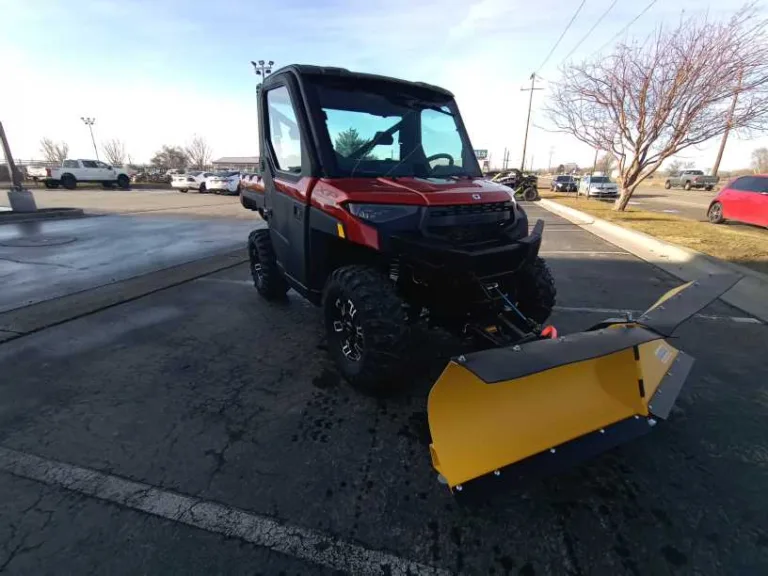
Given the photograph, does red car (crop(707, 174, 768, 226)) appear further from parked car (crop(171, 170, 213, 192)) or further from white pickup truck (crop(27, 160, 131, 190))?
white pickup truck (crop(27, 160, 131, 190))

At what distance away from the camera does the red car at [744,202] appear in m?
12.0

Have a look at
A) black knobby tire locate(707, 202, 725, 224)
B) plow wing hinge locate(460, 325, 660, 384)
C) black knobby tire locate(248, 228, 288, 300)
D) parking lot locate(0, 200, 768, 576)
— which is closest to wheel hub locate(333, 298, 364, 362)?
parking lot locate(0, 200, 768, 576)

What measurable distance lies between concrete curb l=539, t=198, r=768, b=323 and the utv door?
18.5 ft

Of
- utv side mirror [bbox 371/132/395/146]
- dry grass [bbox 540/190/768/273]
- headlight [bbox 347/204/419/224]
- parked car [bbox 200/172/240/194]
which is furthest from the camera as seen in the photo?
parked car [bbox 200/172/240/194]

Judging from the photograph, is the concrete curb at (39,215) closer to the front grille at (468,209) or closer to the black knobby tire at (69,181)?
the front grille at (468,209)

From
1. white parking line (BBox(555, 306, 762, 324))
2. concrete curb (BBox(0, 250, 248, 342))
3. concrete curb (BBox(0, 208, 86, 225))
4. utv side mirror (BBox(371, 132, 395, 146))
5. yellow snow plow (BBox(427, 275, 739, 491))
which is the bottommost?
white parking line (BBox(555, 306, 762, 324))

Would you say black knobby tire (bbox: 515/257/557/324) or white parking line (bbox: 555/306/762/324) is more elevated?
black knobby tire (bbox: 515/257/557/324)

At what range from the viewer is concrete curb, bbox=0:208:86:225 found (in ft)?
40.3

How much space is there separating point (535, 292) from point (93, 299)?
18.0 feet

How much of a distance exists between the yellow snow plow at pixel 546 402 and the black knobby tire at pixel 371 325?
75 cm

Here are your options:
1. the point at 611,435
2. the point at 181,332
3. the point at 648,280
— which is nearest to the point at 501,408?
the point at 611,435

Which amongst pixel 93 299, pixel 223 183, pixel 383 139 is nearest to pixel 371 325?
pixel 383 139

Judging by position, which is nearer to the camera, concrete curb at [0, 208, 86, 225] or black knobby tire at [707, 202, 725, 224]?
concrete curb at [0, 208, 86, 225]

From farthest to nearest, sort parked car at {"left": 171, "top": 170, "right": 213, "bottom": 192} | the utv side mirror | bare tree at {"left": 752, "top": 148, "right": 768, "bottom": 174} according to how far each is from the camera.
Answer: bare tree at {"left": 752, "top": 148, "right": 768, "bottom": 174} < parked car at {"left": 171, "top": 170, "right": 213, "bottom": 192} < the utv side mirror
